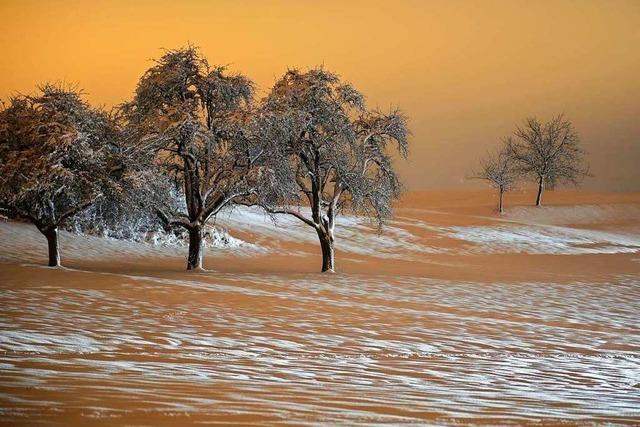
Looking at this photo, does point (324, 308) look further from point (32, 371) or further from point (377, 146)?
point (377, 146)

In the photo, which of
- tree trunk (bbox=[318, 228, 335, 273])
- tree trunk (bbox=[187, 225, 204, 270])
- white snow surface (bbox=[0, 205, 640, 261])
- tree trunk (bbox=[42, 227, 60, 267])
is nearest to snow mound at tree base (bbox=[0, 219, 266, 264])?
white snow surface (bbox=[0, 205, 640, 261])

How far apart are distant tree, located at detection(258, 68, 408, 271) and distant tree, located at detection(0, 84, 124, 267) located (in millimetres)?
5229

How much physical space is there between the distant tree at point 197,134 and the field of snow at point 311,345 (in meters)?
2.32

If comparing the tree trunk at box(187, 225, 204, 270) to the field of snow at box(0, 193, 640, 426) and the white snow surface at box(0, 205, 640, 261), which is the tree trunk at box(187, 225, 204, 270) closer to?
the field of snow at box(0, 193, 640, 426)

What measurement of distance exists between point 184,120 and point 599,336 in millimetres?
15149

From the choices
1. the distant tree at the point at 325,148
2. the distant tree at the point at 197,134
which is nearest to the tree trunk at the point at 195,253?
the distant tree at the point at 197,134

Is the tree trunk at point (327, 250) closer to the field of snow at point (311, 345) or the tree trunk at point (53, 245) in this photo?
the field of snow at point (311, 345)

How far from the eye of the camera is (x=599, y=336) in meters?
13.5

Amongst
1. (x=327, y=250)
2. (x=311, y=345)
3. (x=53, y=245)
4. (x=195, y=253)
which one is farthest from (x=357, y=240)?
(x=311, y=345)

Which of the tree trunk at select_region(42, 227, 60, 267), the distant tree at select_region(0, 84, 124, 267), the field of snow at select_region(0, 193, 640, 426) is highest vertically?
the distant tree at select_region(0, 84, 124, 267)

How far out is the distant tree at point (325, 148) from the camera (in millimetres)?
25688

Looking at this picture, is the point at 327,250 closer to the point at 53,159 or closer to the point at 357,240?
the point at 53,159

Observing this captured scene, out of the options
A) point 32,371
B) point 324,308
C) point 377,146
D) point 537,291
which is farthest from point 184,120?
point 32,371

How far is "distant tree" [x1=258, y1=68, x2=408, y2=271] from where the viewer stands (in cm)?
2569
